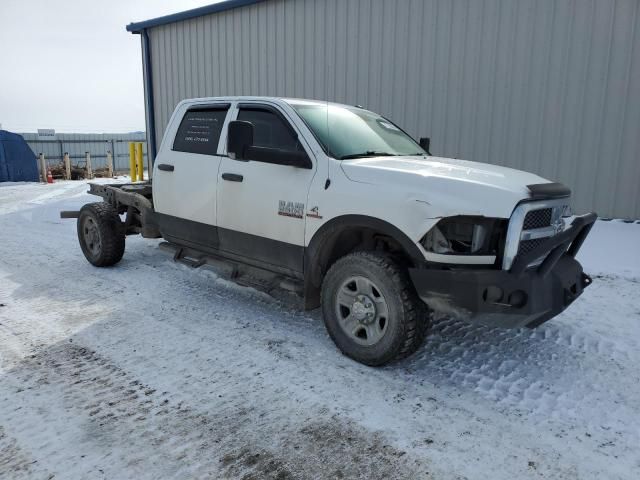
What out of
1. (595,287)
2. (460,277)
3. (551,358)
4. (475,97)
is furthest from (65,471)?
(475,97)

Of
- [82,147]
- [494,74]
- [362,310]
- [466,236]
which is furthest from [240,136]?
[82,147]

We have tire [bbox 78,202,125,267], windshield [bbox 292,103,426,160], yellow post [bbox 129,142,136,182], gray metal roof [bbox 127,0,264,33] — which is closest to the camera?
windshield [bbox 292,103,426,160]

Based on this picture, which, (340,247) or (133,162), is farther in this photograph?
(133,162)

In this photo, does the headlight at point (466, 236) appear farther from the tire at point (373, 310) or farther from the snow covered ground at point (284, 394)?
the snow covered ground at point (284, 394)

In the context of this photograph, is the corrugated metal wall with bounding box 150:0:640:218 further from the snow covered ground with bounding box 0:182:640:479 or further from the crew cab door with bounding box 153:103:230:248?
the crew cab door with bounding box 153:103:230:248

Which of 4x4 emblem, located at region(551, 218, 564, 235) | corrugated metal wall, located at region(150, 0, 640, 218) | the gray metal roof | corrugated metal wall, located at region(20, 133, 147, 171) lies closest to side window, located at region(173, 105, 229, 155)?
4x4 emblem, located at region(551, 218, 564, 235)

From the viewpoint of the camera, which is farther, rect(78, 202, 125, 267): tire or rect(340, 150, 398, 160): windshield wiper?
rect(78, 202, 125, 267): tire

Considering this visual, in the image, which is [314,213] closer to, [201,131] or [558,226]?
[558,226]

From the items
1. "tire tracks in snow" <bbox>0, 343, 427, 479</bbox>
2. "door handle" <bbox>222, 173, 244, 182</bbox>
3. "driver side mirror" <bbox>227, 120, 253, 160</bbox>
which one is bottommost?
"tire tracks in snow" <bbox>0, 343, 427, 479</bbox>

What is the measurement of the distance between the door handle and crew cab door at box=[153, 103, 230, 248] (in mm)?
169

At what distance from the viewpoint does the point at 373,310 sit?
3521 mm

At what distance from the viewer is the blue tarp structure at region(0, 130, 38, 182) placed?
18312 millimetres

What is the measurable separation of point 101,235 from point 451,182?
4.42 meters

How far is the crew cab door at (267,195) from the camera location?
392 cm
